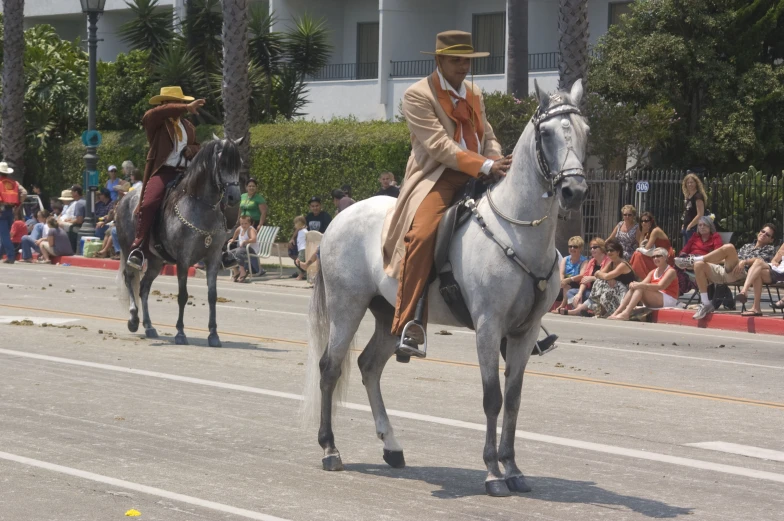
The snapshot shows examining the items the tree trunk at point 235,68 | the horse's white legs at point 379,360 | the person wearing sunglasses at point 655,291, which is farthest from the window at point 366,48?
the horse's white legs at point 379,360

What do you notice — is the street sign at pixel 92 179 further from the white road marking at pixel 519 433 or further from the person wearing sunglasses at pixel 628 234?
the white road marking at pixel 519 433

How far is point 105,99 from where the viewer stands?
126ft

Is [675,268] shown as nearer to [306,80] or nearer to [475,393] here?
[475,393]

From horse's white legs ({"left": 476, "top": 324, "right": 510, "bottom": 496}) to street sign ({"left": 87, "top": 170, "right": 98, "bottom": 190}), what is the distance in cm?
2483

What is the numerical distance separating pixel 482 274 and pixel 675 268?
44.2ft

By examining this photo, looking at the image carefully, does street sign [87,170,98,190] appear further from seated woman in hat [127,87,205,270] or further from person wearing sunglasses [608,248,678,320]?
seated woman in hat [127,87,205,270]

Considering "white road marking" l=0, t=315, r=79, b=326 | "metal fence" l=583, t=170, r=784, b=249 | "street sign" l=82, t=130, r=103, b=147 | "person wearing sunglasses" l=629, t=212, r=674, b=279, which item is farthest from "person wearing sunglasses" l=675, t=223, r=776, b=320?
"street sign" l=82, t=130, r=103, b=147

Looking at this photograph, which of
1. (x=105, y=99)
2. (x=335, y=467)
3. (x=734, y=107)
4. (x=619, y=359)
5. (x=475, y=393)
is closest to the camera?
(x=335, y=467)

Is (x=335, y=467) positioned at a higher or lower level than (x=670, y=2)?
lower

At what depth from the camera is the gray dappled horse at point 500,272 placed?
23.9 ft

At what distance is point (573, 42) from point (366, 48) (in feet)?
64.3

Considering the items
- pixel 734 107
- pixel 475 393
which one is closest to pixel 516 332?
pixel 475 393

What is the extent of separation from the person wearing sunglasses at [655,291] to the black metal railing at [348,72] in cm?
2211

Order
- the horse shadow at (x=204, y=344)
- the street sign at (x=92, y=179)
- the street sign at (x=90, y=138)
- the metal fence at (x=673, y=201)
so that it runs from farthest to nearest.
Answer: the street sign at (x=90, y=138)
the street sign at (x=92, y=179)
the metal fence at (x=673, y=201)
the horse shadow at (x=204, y=344)
